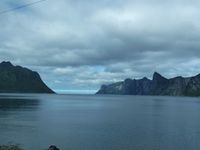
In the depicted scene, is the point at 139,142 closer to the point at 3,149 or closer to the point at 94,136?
the point at 94,136

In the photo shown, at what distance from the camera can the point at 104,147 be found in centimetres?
6362

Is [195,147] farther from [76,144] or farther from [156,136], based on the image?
[76,144]

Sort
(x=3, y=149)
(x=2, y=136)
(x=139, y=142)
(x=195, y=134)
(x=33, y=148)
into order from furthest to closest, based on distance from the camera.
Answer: (x=195, y=134) → (x=2, y=136) → (x=139, y=142) → (x=33, y=148) → (x=3, y=149)

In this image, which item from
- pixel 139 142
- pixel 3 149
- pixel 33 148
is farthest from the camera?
pixel 139 142

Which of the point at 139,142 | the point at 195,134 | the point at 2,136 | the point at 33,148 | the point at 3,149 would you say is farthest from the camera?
the point at 195,134

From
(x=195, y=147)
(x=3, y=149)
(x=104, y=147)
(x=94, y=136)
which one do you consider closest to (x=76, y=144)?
(x=104, y=147)

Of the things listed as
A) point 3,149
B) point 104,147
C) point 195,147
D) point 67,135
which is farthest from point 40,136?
point 3,149

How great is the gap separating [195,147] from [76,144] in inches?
873

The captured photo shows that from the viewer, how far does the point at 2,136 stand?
7494 cm

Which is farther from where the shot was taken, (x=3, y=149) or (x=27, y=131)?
(x=27, y=131)

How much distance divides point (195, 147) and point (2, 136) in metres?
39.6

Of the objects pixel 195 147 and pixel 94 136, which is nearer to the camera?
pixel 195 147

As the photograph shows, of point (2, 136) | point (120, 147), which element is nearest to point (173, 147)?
point (120, 147)

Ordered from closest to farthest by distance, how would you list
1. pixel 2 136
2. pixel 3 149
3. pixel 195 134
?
pixel 3 149, pixel 2 136, pixel 195 134
